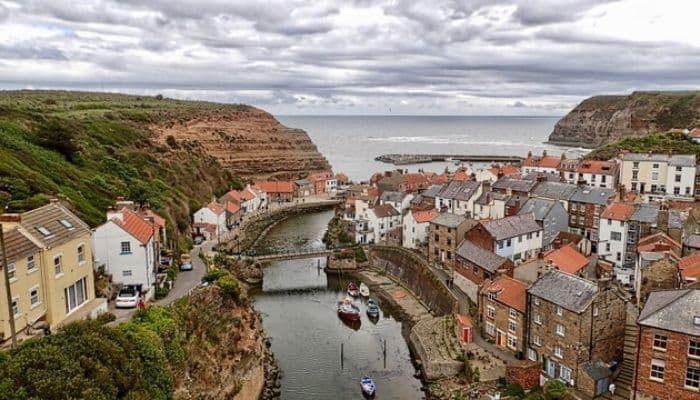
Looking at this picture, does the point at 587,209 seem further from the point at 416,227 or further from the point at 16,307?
the point at 16,307

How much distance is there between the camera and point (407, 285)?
53.1 meters

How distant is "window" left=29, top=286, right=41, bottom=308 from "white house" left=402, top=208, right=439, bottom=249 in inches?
1570

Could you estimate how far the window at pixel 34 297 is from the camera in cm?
2520

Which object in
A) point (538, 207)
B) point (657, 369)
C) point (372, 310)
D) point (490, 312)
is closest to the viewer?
point (657, 369)

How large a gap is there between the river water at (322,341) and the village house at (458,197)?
641 inches

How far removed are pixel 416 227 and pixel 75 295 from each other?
37.5 m

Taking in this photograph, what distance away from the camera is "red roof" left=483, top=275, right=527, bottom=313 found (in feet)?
116

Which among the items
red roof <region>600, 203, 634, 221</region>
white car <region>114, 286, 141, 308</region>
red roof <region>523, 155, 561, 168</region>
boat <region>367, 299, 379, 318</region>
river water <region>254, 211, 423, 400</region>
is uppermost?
red roof <region>523, 155, 561, 168</region>

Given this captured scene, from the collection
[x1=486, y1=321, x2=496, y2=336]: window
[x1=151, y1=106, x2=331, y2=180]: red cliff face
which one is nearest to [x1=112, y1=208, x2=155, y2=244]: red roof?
[x1=486, y1=321, x2=496, y2=336]: window

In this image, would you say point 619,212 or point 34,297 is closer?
point 34,297

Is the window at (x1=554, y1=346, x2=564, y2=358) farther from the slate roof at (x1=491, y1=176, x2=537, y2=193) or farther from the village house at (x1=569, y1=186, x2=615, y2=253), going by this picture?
the slate roof at (x1=491, y1=176, x2=537, y2=193)

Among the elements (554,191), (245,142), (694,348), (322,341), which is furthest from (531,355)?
(245,142)

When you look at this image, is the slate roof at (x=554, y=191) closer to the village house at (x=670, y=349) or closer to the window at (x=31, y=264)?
the village house at (x=670, y=349)

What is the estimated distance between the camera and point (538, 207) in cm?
5434
